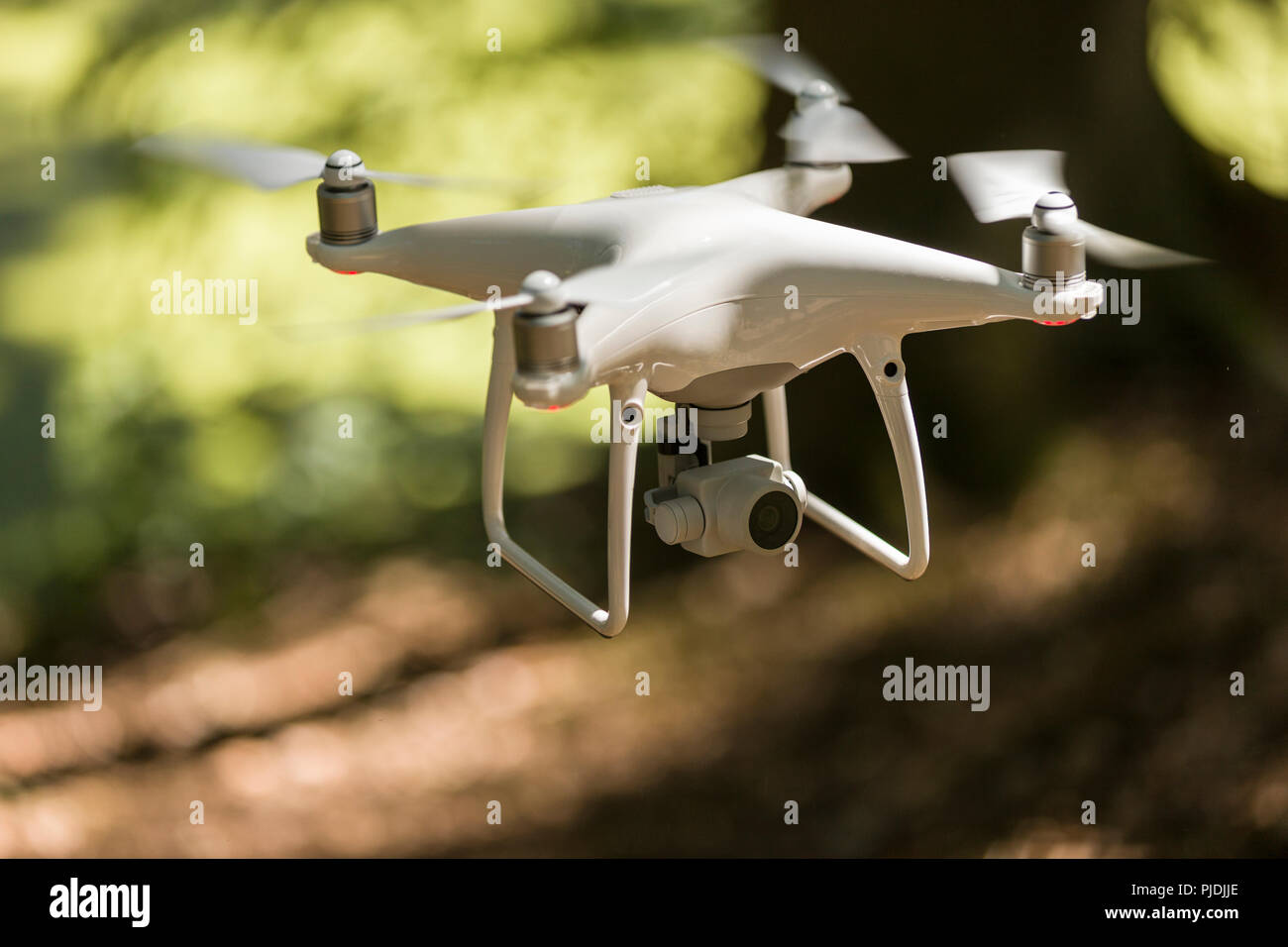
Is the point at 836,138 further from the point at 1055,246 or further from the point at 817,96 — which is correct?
the point at 1055,246

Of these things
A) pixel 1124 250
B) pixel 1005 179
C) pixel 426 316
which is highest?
pixel 1005 179

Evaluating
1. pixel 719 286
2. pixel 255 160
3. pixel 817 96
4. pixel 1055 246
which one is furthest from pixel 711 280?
pixel 255 160

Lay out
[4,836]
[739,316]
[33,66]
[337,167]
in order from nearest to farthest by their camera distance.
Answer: [739,316]
[337,167]
[33,66]
[4,836]

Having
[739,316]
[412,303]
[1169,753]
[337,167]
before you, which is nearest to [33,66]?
[412,303]

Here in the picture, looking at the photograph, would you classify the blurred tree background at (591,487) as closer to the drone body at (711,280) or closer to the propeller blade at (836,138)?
the propeller blade at (836,138)

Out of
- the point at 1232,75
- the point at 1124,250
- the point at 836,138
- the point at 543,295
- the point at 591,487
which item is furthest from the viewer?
the point at 591,487

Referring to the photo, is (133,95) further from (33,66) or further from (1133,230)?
(1133,230)

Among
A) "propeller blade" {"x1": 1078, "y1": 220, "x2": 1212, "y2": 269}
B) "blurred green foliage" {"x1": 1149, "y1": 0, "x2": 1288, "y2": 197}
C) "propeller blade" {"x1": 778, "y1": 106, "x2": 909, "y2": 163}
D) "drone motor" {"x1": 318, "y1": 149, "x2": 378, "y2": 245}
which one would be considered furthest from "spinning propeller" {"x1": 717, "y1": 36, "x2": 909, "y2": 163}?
"blurred green foliage" {"x1": 1149, "y1": 0, "x2": 1288, "y2": 197}

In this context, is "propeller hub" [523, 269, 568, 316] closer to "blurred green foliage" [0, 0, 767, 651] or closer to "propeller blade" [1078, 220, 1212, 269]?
"propeller blade" [1078, 220, 1212, 269]
